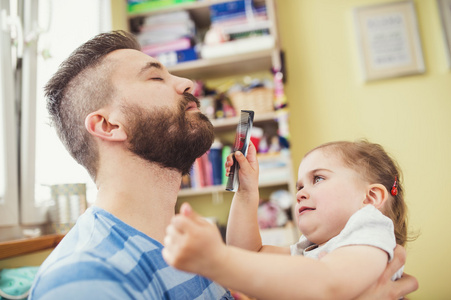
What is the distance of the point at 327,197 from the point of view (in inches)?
43.5

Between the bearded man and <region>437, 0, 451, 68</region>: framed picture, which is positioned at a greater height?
<region>437, 0, 451, 68</region>: framed picture

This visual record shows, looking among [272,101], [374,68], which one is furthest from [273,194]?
[374,68]

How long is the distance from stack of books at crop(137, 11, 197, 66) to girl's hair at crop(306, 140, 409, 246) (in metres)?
1.80

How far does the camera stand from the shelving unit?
259 centimetres

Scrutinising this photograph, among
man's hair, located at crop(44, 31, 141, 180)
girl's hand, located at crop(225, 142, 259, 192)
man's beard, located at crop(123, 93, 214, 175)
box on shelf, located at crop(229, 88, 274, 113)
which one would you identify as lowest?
girl's hand, located at crop(225, 142, 259, 192)

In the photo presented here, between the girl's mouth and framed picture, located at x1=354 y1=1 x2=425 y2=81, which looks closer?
the girl's mouth

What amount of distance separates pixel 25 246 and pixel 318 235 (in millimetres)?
1114

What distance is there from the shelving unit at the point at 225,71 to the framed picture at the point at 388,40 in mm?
693

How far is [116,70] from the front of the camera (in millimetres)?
1203

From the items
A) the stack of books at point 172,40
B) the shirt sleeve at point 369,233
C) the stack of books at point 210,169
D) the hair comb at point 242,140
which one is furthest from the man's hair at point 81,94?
the stack of books at point 172,40

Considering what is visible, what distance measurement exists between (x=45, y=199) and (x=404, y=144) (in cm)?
237

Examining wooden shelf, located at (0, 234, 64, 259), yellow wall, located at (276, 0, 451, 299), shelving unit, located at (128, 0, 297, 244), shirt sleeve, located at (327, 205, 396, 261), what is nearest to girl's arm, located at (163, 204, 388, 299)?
shirt sleeve, located at (327, 205, 396, 261)

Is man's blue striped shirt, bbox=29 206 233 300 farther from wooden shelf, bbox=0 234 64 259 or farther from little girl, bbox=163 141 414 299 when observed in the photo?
wooden shelf, bbox=0 234 64 259

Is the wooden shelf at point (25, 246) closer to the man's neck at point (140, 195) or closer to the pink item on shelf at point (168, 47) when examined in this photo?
the man's neck at point (140, 195)
